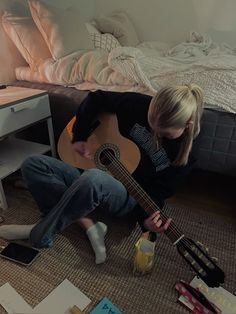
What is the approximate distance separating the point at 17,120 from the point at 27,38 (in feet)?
2.09

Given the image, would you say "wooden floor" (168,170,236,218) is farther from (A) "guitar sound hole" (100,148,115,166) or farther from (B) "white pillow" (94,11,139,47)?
(B) "white pillow" (94,11,139,47)

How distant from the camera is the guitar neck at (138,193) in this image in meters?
0.90

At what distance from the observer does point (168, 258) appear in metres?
1.10

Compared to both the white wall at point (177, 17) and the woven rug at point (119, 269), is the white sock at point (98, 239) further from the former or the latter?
the white wall at point (177, 17)

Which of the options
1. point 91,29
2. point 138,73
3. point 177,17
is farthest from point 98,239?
point 177,17

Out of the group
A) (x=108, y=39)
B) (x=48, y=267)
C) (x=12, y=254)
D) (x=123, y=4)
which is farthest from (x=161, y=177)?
(x=123, y=4)

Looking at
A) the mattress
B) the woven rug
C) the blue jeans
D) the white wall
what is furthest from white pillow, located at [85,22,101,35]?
the woven rug

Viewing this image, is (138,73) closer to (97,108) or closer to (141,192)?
(97,108)

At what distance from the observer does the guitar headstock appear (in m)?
0.81

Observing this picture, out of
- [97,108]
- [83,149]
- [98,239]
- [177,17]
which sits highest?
[177,17]

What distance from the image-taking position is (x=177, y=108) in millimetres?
850

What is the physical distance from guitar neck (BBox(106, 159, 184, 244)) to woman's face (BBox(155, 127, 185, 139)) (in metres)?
0.20

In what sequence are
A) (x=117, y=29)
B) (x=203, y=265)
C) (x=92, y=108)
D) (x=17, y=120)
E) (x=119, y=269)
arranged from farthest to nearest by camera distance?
(x=117, y=29)
(x=17, y=120)
(x=92, y=108)
(x=119, y=269)
(x=203, y=265)

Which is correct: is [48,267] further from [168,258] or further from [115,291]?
[168,258]
